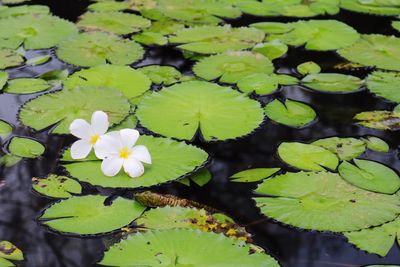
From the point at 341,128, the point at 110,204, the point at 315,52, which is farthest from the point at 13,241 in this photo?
the point at 315,52

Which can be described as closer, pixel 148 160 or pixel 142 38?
pixel 148 160

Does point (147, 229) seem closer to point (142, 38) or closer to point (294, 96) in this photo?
point (294, 96)

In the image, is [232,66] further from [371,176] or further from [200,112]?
[371,176]

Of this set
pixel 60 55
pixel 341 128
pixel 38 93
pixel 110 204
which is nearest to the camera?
pixel 110 204

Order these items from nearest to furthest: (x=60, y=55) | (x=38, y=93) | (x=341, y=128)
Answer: (x=341, y=128)
(x=38, y=93)
(x=60, y=55)

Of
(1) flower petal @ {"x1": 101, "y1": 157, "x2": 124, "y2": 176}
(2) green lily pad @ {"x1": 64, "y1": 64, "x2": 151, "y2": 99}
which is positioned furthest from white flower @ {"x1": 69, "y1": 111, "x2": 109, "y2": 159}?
(2) green lily pad @ {"x1": 64, "y1": 64, "x2": 151, "y2": 99}
